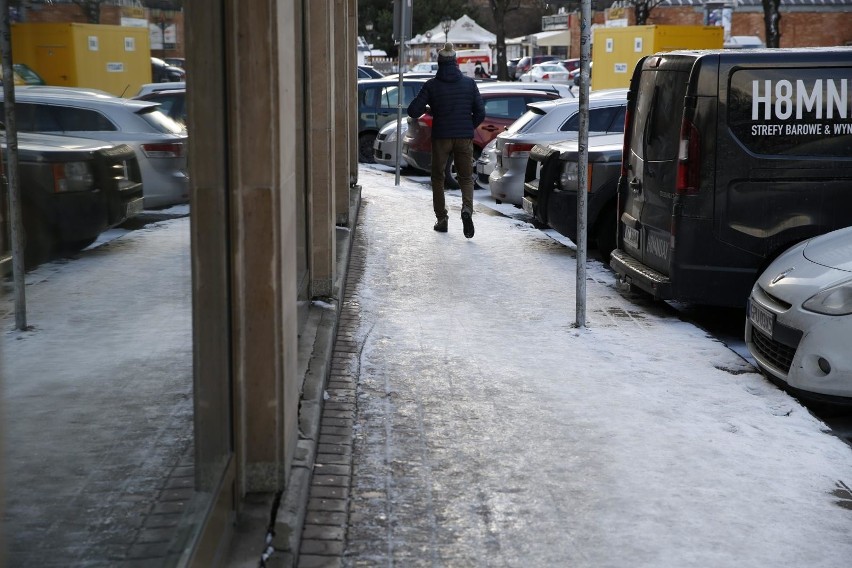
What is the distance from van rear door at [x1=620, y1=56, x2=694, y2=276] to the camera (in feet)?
25.4

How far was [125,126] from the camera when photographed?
7.54ft

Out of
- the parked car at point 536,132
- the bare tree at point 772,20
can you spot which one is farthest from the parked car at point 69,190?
the bare tree at point 772,20

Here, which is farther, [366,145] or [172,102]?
[366,145]

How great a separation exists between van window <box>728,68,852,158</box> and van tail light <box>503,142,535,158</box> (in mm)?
6003

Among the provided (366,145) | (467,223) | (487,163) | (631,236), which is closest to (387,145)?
(366,145)

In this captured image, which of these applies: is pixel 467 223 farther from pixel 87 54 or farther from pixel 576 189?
pixel 87 54

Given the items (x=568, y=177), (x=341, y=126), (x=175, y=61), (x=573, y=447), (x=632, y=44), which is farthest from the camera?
(x=632, y=44)

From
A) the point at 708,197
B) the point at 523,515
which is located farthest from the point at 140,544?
the point at 708,197

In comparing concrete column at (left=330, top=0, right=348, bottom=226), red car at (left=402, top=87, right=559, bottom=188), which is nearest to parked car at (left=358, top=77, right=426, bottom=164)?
red car at (left=402, top=87, right=559, bottom=188)

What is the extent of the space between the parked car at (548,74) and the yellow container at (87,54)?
165 feet

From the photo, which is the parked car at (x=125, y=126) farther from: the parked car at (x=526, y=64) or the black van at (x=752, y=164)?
the parked car at (x=526, y=64)

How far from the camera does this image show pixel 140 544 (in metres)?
2.37

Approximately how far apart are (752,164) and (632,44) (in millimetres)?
23119

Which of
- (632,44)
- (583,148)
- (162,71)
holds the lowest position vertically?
(583,148)
